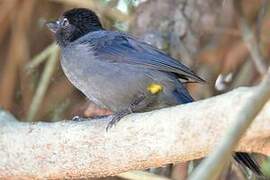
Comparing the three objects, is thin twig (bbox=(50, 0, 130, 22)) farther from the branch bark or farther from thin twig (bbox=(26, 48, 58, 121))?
the branch bark

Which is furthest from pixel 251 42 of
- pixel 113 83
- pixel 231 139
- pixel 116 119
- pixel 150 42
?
pixel 231 139

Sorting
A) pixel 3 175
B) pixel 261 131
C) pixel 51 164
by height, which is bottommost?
pixel 3 175

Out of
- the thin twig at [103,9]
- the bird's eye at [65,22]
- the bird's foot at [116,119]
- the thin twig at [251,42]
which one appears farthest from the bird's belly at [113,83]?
the thin twig at [103,9]

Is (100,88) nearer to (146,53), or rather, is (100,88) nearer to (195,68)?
(146,53)

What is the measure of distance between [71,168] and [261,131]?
3.04ft

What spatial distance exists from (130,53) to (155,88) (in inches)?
8.6

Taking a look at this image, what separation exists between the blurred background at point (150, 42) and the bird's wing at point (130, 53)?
609 mm

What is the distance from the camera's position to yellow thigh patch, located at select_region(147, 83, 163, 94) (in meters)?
3.38

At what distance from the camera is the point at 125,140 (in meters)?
2.64

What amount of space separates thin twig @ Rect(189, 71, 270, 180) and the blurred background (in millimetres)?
2366

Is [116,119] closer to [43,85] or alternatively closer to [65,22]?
[65,22]

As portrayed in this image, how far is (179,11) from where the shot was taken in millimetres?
4512

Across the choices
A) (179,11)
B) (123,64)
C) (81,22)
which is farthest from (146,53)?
(179,11)

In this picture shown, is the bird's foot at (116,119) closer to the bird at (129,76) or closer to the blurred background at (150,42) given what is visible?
the bird at (129,76)
